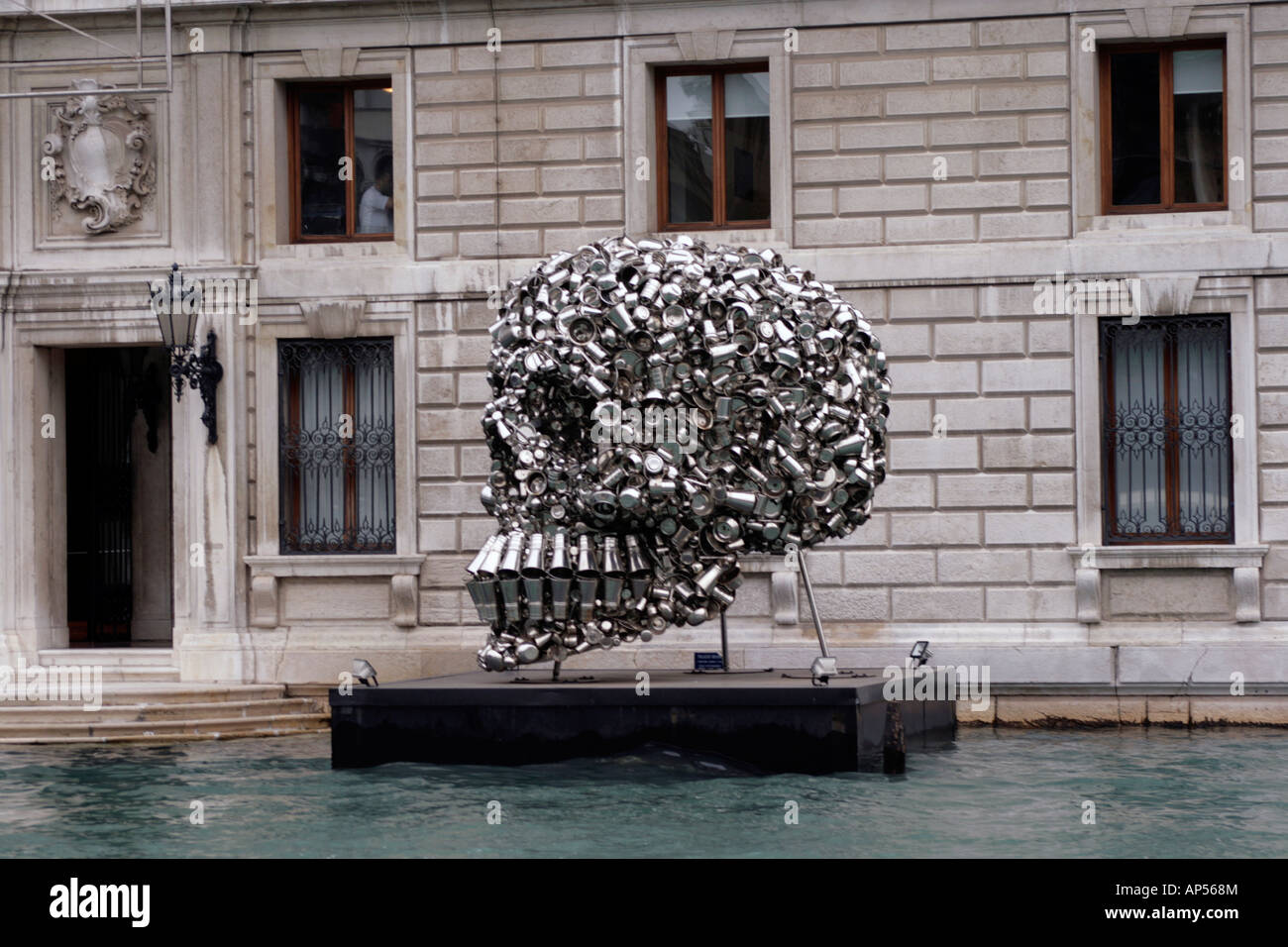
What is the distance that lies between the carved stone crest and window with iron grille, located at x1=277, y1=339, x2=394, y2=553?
2.29 metres

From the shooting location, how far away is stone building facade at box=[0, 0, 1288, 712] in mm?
20156

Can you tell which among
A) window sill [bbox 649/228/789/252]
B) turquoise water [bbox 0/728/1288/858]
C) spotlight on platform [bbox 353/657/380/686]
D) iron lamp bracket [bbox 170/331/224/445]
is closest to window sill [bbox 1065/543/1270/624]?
turquoise water [bbox 0/728/1288/858]

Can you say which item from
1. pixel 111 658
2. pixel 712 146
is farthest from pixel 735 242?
pixel 111 658

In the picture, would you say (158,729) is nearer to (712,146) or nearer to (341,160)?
(341,160)

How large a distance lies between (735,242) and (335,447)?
15.8 feet

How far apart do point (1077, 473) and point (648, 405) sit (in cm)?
685

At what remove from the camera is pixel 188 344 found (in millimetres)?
21469

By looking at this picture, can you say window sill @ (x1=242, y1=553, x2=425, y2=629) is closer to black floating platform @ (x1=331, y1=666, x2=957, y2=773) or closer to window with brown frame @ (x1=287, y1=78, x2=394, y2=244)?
window with brown frame @ (x1=287, y1=78, x2=394, y2=244)

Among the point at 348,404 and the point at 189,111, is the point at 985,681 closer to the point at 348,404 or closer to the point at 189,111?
the point at 348,404

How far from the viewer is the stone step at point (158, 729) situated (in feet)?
62.3

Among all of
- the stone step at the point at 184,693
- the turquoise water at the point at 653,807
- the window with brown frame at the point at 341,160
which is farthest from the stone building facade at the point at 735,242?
the turquoise water at the point at 653,807

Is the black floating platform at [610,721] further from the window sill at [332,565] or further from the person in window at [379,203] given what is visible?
the person in window at [379,203]

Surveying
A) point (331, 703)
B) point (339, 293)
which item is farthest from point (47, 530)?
point (331, 703)

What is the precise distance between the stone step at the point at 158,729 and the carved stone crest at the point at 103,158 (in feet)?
18.7
